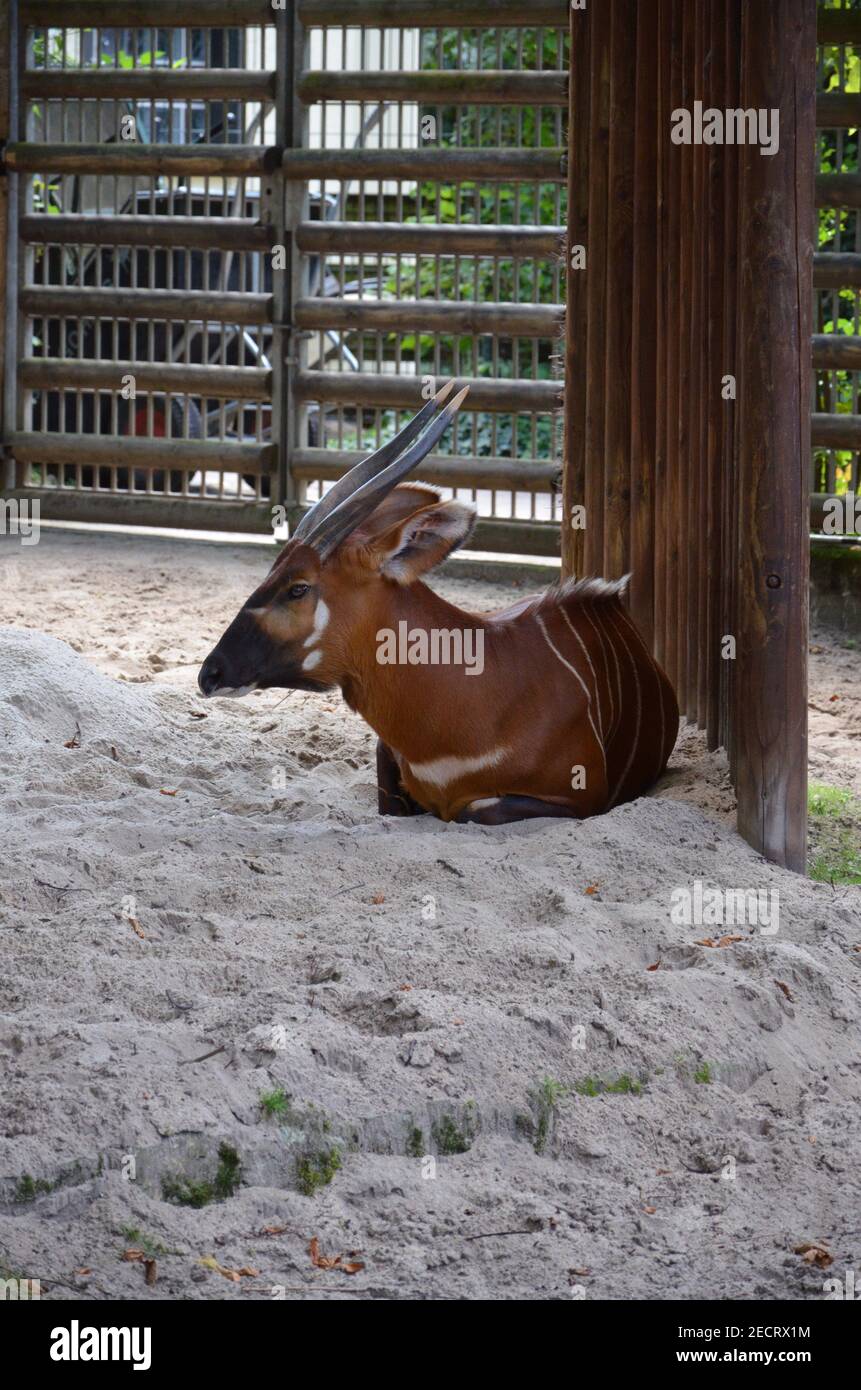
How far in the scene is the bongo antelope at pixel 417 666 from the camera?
Answer: 467 cm

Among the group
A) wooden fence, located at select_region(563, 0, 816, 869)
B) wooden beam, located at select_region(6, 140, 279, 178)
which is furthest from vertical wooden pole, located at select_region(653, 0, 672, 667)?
wooden beam, located at select_region(6, 140, 279, 178)

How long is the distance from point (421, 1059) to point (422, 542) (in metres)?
1.94

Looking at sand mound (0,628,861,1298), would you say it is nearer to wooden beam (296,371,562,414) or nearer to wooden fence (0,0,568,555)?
wooden beam (296,371,562,414)

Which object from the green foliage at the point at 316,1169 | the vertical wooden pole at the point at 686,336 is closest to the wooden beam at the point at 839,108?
the vertical wooden pole at the point at 686,336

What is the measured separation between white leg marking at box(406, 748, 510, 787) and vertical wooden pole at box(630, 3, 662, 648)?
156cm

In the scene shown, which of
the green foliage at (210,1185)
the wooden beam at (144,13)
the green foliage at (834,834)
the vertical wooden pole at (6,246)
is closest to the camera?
the green foliage at (210,1185)

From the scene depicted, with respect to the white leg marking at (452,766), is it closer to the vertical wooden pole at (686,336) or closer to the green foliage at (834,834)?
the green foliage at (834,834)

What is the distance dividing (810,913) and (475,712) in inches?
45.8

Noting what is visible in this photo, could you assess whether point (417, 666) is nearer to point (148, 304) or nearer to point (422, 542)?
point (422, 542)

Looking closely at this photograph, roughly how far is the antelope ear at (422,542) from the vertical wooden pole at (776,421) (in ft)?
2.71

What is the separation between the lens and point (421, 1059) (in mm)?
3178

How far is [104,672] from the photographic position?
21.6 feet

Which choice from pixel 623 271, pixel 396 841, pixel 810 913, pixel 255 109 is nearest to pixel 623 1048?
pixel 810 913

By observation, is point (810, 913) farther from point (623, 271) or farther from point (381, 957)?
point (623, 271)
